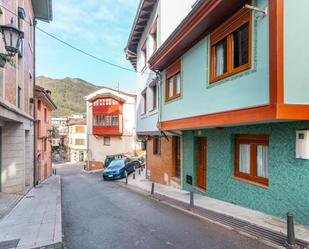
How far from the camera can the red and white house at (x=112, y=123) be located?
115 ft

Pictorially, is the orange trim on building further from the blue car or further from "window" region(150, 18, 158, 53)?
the blue car

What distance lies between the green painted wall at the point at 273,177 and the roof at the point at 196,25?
3205 millimetres

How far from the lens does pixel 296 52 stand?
514cm

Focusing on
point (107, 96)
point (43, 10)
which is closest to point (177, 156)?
point (43, 10)

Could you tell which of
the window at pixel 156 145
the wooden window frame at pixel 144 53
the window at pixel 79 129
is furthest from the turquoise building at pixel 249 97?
the window at pixel 79 129

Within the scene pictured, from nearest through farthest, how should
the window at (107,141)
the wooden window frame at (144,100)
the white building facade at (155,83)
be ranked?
the white building facade at (155,83), the wooden window frame at (144,100), the window at (107,141)

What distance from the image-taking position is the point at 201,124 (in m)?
8.04

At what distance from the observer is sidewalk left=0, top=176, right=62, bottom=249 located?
5141mm

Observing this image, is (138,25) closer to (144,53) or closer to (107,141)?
(144,53)

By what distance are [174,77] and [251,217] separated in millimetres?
6480

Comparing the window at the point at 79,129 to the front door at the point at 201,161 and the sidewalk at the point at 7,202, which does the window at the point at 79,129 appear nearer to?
the sidewalk at the point at 7,202

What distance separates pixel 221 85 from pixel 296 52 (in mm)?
2209

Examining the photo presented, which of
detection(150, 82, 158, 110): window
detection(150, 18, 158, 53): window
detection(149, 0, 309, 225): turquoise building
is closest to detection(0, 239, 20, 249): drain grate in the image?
detection(149, 0, 309, 225): turquoise building

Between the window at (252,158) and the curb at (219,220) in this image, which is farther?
the window at (252,158)
